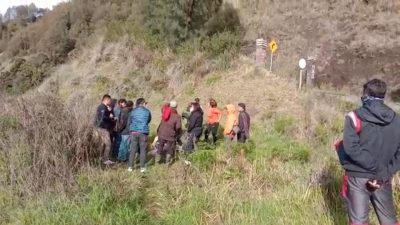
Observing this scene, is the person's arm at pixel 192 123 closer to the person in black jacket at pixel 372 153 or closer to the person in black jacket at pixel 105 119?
the person in black jacket at pixel 105 119

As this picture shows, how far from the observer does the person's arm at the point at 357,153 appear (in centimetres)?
473

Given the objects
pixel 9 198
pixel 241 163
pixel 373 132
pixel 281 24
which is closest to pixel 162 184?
pixel 241 163

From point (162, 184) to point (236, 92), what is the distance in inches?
552

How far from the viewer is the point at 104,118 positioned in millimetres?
11062

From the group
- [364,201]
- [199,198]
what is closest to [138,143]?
[199,198]

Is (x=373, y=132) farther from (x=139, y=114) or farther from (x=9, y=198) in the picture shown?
(x=139, y=114)

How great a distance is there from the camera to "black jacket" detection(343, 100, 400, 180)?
4.74m

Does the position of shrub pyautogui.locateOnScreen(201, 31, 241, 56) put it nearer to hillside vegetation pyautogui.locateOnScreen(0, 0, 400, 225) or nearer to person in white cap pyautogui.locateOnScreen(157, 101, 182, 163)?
hillside vegetation pyautogui.locateOnScreen(0, 0, 400, 225)

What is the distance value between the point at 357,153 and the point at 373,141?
19 centimetres

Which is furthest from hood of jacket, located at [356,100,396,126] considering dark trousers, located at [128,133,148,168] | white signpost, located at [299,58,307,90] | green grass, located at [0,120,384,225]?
white signpost, located at [299,58,307,90]

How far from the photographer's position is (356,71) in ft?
70.9

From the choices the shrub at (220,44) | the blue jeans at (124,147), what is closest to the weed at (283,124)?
the blue jeans at (124,147)

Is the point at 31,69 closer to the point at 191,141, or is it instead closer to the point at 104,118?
the point at 191,141

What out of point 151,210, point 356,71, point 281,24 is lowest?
point 151,210
